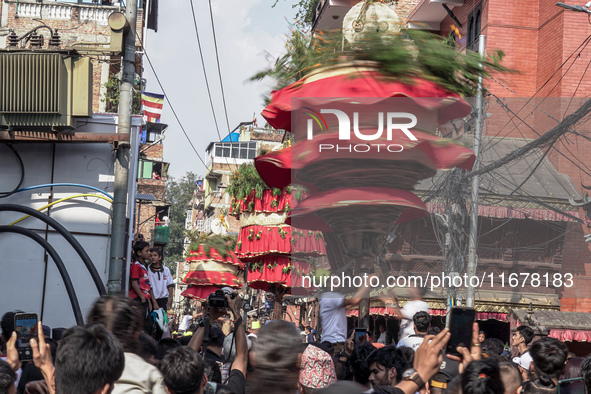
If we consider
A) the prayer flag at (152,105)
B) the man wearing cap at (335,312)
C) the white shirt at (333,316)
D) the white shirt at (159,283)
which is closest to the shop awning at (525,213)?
the man wearing cap at (335,312)

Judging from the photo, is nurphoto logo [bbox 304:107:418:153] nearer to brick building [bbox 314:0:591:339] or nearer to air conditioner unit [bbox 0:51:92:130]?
brick building [bbox 314:0:591:339]

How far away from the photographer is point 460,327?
3.38 meters

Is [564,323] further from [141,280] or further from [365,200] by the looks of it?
[365,200]

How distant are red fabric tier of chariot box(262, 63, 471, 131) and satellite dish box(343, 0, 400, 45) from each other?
0.71ft

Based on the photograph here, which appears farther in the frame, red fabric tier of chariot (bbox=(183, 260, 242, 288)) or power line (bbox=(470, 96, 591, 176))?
red fabric tier of chariot (bbox=(183, 260, 242, 288))

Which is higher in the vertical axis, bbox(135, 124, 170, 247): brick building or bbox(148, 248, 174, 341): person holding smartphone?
bbox(135, 124, 170, 247): brick building

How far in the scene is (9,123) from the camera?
10.6 metres

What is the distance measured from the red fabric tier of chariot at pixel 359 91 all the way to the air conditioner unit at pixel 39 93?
768 centimetres

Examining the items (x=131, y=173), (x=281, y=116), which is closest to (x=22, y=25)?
(x=131, y=173)

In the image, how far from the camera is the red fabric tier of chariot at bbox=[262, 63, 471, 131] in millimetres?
3354

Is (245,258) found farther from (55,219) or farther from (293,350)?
(293,350)

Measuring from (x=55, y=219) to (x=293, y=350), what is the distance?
8.89 m

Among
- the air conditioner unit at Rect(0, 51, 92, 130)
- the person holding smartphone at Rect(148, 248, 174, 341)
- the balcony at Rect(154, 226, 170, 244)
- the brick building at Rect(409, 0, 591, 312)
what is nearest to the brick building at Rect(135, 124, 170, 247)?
the balcony at Rect(154, 226, 170, 244)

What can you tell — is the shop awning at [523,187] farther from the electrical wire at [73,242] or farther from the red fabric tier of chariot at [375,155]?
the electrical wire at [73,242]
